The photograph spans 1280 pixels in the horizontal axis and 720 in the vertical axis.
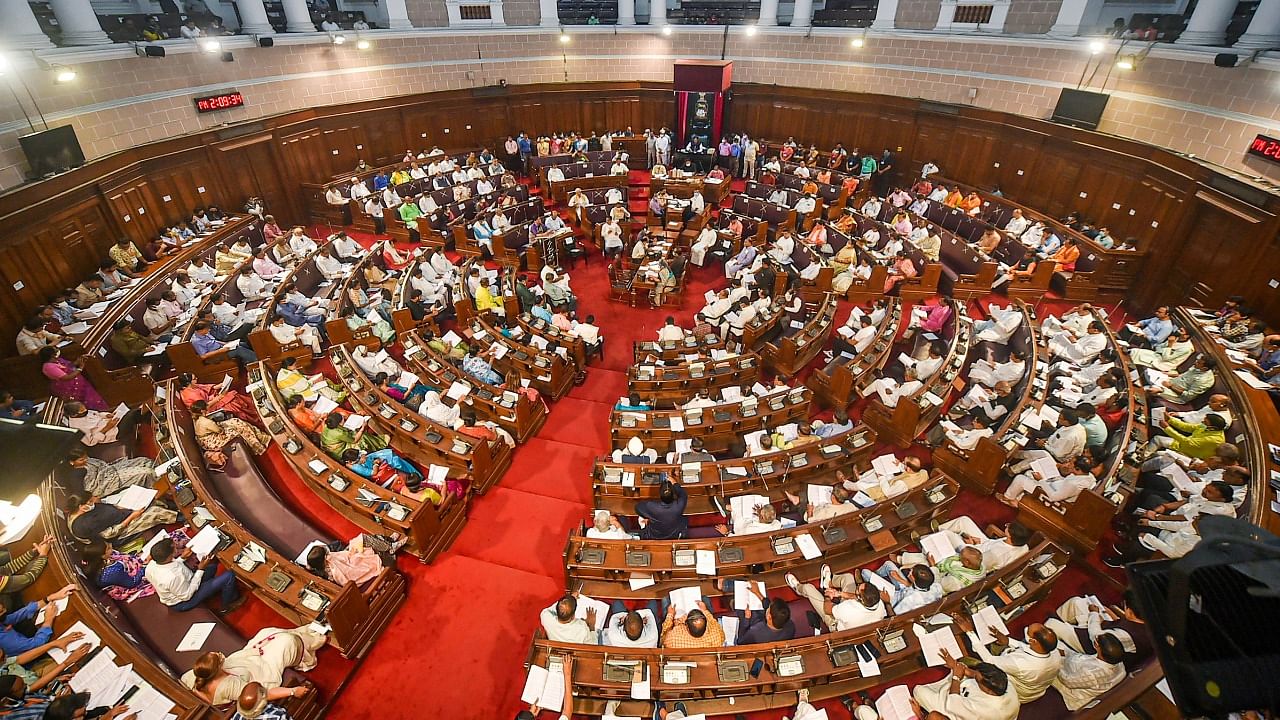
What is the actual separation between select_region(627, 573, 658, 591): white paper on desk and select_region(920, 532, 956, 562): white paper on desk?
3581mm

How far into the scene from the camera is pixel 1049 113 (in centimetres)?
1622

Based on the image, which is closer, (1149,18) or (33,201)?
(33,201)

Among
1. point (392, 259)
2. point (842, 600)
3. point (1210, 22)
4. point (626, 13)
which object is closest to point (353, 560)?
point (842, 600)

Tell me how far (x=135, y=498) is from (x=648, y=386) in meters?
7.97

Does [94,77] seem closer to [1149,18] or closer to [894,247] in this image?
[894,247]

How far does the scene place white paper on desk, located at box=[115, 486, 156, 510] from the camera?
7.66 m

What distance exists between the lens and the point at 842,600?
6602mm

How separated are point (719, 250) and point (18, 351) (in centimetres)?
1581

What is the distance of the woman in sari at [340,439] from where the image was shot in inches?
349

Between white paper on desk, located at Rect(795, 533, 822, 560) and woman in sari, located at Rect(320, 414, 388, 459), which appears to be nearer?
white paper on desk, located at Rect(795, 533, 822, 560)

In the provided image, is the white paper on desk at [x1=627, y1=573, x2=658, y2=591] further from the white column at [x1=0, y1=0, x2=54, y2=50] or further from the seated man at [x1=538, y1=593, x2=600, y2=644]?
the white column at [x1=0, y1=0, x2=54, y2=50]

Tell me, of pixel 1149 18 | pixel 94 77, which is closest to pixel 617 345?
pixel 94 77

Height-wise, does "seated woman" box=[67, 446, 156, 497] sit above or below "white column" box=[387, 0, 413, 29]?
below

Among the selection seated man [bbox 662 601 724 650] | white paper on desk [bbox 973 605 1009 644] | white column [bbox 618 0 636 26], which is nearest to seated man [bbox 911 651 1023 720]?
white paper on desk [bbox 973 605 1009 644]
